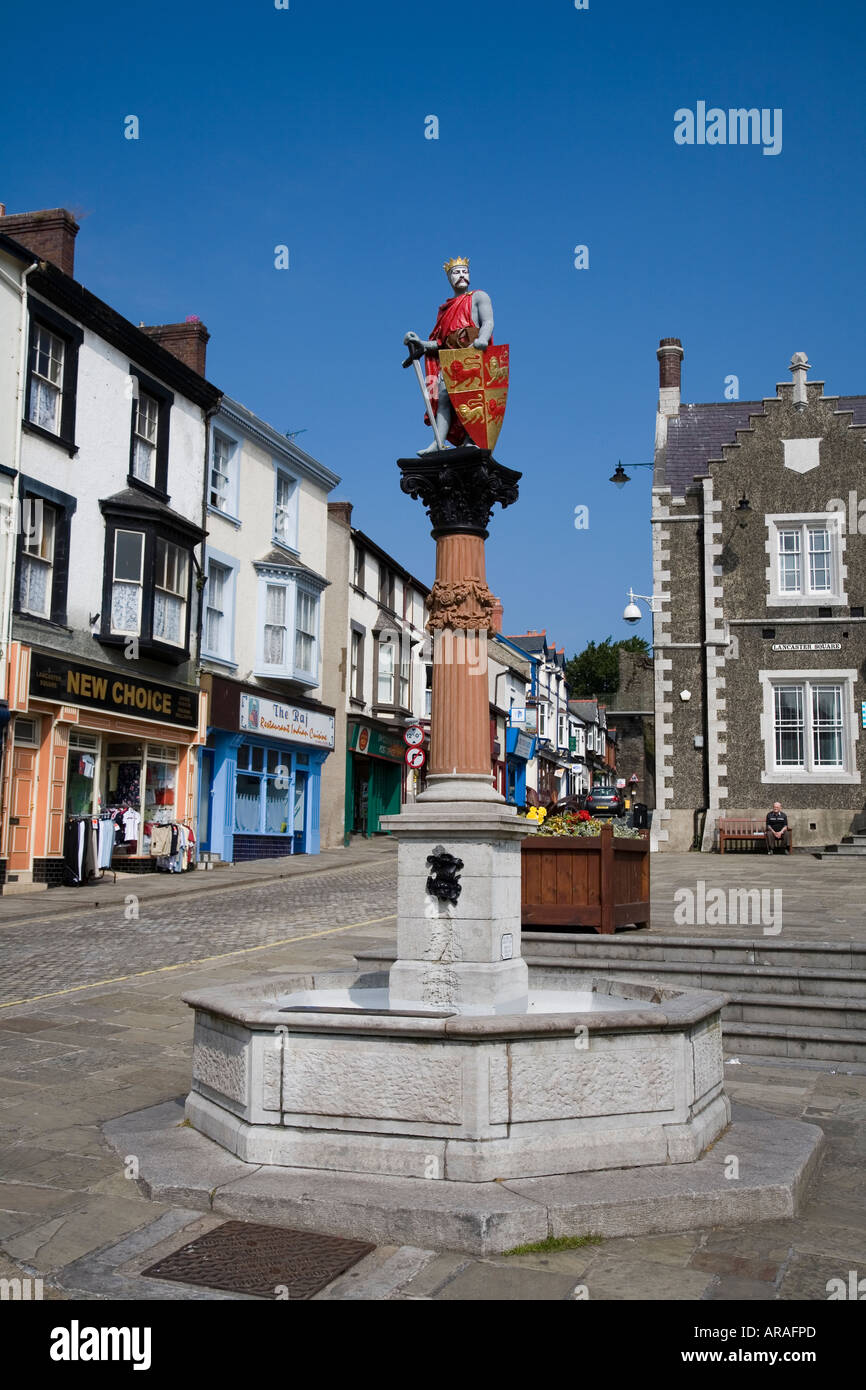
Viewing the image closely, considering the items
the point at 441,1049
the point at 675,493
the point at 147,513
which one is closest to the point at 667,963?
the point at 441,1049

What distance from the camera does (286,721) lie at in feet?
95.8

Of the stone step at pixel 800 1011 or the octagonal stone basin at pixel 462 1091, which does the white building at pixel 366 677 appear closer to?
the stone step at pixel 800 1011

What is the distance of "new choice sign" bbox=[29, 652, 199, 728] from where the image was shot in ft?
66.0

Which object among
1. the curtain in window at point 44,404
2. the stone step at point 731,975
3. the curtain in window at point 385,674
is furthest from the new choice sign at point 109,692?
the curtain in window at point 385,674

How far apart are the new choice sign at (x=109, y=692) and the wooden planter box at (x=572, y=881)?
10.9 metres

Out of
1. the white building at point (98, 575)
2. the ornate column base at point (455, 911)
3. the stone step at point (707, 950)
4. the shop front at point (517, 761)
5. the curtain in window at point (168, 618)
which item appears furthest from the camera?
the shop front at point (517, 761)

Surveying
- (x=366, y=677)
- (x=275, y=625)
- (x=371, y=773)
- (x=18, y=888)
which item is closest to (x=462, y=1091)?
(x=18, y=888)

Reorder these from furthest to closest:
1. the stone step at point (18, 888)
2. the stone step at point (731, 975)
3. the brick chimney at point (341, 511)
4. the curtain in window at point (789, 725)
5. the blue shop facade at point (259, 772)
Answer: the brick chimney at point (341, 511)
the curtain in window at point (789, 725)
the blue shop facade at point (259, 772)
the stone step at point (18, 888)
the stone step at point (731, 975)

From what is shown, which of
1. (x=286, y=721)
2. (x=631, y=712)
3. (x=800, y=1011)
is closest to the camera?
(x=800, y=1011)

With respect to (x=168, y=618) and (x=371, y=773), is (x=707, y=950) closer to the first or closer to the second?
(x=168, y=618)

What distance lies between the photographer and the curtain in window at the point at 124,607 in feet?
74.2

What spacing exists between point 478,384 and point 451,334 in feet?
1.63

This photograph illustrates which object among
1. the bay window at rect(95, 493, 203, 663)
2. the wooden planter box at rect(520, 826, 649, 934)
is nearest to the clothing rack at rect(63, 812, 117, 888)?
the bay window at rect(95, 493, 203, 663)

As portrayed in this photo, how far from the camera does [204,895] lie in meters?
20.3
